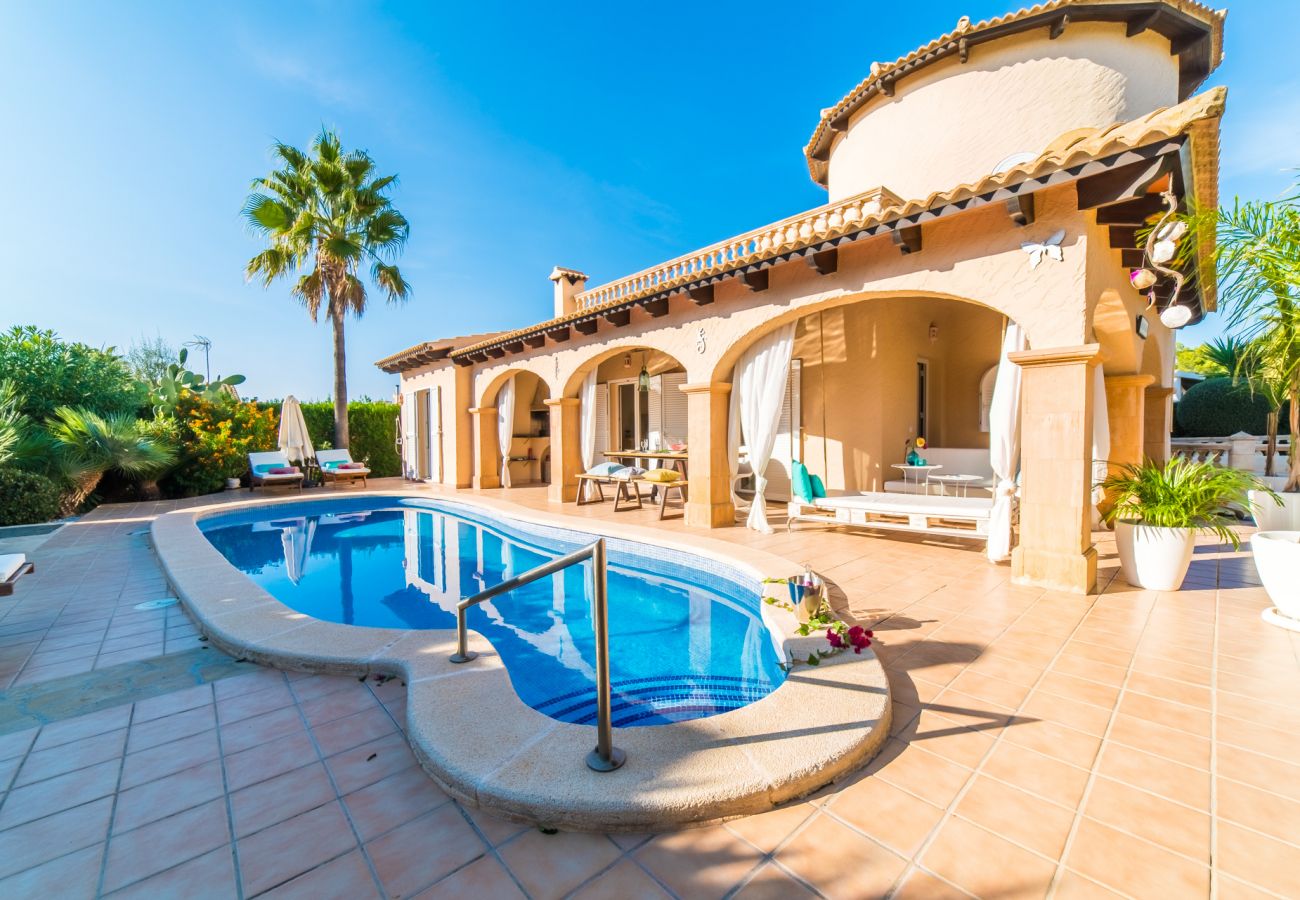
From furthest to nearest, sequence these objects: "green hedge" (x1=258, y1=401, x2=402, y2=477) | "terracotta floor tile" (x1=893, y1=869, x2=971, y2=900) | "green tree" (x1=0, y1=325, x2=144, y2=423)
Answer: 1. "green hedge" (x1=258, y1=401, x2=402, y2=477)
2. "green tree" (x1=0, y1=325, x2=144, y2=423)
3. "terracotta floor tile" (x1=893, y1=869, x2=971, y2=900)

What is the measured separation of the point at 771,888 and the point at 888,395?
371 inches

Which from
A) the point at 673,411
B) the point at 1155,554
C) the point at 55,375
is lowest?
the point at 1155,554

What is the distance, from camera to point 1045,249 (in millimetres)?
5074

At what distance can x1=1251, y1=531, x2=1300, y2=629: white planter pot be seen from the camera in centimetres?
400

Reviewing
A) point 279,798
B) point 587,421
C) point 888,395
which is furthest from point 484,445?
point 279,798

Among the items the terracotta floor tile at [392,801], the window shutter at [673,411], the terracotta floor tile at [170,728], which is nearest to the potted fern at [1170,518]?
the terracotta floor tile at [392,801]

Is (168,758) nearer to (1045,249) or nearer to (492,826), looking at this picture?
(492,826)

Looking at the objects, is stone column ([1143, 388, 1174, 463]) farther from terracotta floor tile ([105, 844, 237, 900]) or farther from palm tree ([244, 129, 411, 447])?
palm tree ([244, 129, 411, 447])

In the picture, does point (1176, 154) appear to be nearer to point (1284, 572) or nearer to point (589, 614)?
point (1284, 572)

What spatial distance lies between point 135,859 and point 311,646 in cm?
184

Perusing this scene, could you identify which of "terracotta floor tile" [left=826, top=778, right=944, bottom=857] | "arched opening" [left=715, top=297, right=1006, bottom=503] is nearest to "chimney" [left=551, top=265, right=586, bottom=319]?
"arched opening" [left=715, top=297, right=1006, bottom=503]

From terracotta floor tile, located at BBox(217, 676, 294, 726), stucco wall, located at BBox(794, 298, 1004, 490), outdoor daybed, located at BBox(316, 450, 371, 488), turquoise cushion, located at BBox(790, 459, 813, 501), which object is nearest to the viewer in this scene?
terracotta floor tile, located at BBox(217, 676, 294, 726)

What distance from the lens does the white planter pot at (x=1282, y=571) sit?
13.1 ft

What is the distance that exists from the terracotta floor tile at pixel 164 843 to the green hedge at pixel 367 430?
56.8ft
